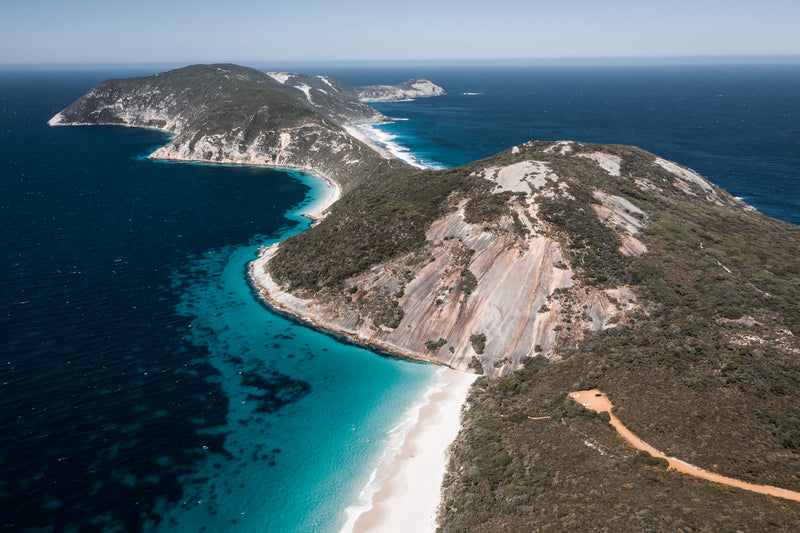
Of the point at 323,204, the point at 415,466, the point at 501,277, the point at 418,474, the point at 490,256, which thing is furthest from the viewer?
the point at 323,204

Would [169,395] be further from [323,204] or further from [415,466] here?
[323,204]

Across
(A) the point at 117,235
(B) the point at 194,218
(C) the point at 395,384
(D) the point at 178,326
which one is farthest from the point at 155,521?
(B) the point at 194,218

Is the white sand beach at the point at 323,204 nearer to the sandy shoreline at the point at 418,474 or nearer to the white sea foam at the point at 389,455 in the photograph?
the white sea foam at the point at 389,455

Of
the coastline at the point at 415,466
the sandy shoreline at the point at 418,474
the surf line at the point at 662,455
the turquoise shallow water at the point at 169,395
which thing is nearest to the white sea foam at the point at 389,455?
the coastline at the point at 415,466

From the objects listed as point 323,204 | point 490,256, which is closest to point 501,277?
point 490,256

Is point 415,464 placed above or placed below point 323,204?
below

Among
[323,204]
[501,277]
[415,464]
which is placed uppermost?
[323,204]

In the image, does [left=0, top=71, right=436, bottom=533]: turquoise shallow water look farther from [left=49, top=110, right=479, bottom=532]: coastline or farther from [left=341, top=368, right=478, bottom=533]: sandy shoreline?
[left=341, top=368, right=478, bottom=533]: sandy shoreline
